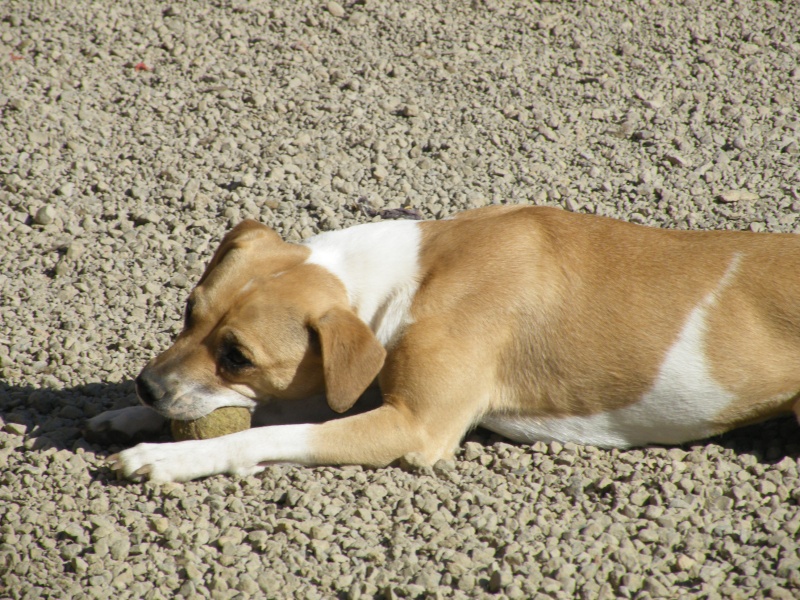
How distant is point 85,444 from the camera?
14.6 ft

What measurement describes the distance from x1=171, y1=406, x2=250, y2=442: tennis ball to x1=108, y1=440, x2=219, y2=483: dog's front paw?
0.34ft

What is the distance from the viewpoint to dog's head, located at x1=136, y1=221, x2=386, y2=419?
4.07 metres

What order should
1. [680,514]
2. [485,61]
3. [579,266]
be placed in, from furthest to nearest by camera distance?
[485,61], [579,266], [680,514]

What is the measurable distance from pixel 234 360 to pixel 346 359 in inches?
20.8

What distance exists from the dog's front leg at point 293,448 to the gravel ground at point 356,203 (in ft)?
0.25

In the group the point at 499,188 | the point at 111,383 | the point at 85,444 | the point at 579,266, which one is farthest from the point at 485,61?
the point at 85,444

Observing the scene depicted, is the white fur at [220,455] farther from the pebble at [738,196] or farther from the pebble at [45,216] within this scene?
the pebble at [738,196]

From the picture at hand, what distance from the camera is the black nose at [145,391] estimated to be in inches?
166

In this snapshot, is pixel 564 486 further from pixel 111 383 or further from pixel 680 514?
pixel 111 383

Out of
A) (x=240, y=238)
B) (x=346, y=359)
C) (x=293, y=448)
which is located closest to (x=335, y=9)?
(x=240, y=238)

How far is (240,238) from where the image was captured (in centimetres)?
455

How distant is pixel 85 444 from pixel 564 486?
226 centimetres

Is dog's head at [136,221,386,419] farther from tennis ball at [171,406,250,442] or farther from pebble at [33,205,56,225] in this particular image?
pebble at [33,205,56,225]

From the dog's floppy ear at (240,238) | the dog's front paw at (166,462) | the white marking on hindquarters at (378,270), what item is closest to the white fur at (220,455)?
the dog's front paw at (166,462)
